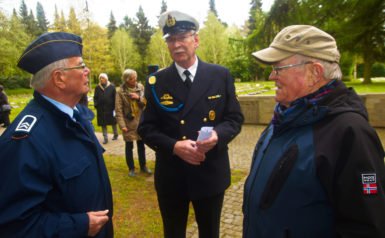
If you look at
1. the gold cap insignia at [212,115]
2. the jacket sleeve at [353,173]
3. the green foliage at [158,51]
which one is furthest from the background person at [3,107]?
the green foliage at [158,51]

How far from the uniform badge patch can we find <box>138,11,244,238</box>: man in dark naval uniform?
1.07 meters

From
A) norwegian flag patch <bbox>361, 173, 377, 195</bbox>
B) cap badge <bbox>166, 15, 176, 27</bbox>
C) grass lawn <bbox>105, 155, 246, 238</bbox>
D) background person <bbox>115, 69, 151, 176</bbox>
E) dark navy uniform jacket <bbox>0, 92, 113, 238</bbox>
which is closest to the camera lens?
norwegian flag patch <bbox>361, 173, 377, 195</bbox>

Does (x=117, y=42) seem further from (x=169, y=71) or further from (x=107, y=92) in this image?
(x=169, y=71)

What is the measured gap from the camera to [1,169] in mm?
1491

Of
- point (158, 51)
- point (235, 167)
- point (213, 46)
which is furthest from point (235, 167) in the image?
point (158, 51)

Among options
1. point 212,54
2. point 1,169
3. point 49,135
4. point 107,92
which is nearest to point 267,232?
point 49,135

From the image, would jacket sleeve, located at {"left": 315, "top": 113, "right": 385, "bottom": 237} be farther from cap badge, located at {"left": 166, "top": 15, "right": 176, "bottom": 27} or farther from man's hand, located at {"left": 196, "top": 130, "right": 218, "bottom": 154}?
cap badge, located at {"left": 166, "top": 15, "right": 176, "bottom": 27}

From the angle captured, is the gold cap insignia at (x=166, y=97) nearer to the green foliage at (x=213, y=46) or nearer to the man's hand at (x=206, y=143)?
the man's hand at (x=206, y=143)

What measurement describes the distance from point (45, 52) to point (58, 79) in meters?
0.18

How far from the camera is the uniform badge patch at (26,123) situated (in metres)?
1.57

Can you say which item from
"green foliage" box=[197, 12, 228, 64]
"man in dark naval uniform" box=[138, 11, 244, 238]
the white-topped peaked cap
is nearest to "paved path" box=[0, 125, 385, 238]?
"man in dark naval uniform" box=[138, 11, 244, 238]

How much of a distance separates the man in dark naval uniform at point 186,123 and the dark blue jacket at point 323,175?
84 cm

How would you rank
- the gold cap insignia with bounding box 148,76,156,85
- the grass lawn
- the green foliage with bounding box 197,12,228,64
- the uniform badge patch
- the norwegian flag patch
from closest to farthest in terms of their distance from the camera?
1. the norwegian flag patch
2. the uniform badge patch
3. the gold cap insignia with bounding box 148,76,156,85
4. the grass lawn
5. the green foliage with bounding box 197,12,228,64

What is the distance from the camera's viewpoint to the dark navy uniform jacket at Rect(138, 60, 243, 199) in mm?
2551
